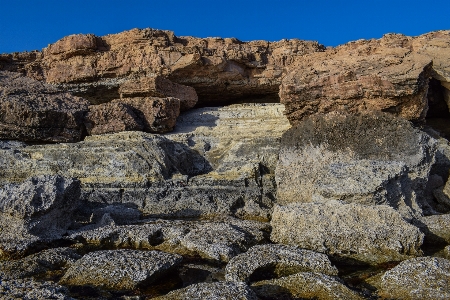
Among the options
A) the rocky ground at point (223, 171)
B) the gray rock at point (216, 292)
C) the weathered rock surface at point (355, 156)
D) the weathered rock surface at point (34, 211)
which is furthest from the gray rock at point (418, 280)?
the weathered rock surface at point (34, 211)

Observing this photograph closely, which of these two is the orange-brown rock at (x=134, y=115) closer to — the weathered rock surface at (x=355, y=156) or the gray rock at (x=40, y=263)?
the weathered rock surface at (x=355, y=156)

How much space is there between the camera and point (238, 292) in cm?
384

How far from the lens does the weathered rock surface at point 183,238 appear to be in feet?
18.2

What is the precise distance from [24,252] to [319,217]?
3940 mm

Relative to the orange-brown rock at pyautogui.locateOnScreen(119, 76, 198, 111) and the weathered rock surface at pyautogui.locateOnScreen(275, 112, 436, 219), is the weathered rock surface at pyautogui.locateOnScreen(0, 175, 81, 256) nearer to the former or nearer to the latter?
the weathered rock surface at pyautogui.locateOnScreen(275, 112, 436, 219)

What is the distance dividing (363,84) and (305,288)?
20.4 ft

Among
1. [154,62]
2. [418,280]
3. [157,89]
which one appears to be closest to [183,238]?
[418,280]

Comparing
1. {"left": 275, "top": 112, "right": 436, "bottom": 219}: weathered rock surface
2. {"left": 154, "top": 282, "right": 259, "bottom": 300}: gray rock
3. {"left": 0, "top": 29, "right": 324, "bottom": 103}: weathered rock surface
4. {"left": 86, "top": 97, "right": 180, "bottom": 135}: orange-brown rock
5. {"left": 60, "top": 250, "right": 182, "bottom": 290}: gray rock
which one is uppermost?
{"left": 0, "top": 29, "right": 324, "bottom": 103}: weathered rock surface

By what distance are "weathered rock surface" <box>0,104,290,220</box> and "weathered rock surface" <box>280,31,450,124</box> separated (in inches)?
46.5

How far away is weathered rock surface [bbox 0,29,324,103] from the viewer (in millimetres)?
13164

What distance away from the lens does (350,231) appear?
5.74m

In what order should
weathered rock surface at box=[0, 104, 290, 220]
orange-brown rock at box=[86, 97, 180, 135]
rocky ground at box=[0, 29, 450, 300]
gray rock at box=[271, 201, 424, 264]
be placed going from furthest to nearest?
orange-brown rock at box=[86, 97, 180, 135]
weathered rock surface at box=[0, 104, 290, 220]
gray rock at box=[271, 201, 424, 264]
rocky ground at box=[0, 29, 450, 300]

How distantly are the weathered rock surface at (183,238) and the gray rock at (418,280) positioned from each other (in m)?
1.89

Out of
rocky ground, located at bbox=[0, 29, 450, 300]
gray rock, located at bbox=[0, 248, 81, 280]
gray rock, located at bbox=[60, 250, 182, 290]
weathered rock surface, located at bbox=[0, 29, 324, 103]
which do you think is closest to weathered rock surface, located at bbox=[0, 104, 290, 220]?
rocky ground, located at bbox=[0, 29, 450, 300]
